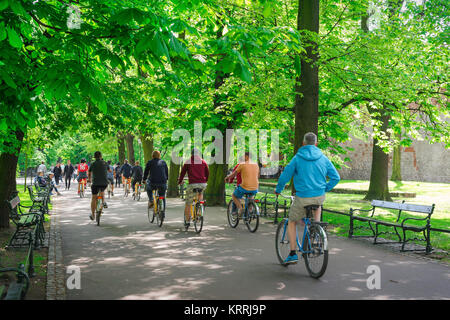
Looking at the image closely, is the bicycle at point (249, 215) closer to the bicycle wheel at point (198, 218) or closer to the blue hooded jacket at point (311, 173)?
the bicycle wheel at point (198, 218)

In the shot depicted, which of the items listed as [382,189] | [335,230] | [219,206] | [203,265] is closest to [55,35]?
[203,265]

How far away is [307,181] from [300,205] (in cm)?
39

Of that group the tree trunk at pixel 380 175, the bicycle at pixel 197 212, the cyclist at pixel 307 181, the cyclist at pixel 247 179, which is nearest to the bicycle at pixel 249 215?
the cyclist at pixel 247 179

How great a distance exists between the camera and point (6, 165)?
453 inches

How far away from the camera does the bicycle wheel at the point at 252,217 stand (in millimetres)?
11516

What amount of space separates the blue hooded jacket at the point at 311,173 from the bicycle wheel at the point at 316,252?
0.57 metres

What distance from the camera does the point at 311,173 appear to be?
701 cm

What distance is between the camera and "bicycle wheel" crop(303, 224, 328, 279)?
6391mm

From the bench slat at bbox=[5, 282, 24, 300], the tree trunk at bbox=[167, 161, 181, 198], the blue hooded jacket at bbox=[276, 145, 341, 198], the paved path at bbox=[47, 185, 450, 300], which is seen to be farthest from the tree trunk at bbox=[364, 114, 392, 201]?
the bench slat at bbox=[5, 282, 24, 300]

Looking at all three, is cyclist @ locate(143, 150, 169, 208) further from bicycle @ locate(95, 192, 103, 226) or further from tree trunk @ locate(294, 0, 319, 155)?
tree trunk @ locate(294, 0, 319, 155)

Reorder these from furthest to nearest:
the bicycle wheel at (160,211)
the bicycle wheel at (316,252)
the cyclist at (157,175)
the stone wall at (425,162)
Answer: the stone wall at (425,162), the cyclist at (157,175), the bicycle wheel at (160,211), the bicycle wheel at (316,252)

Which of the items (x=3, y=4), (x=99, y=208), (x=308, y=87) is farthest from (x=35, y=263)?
(x=308, y=87)
